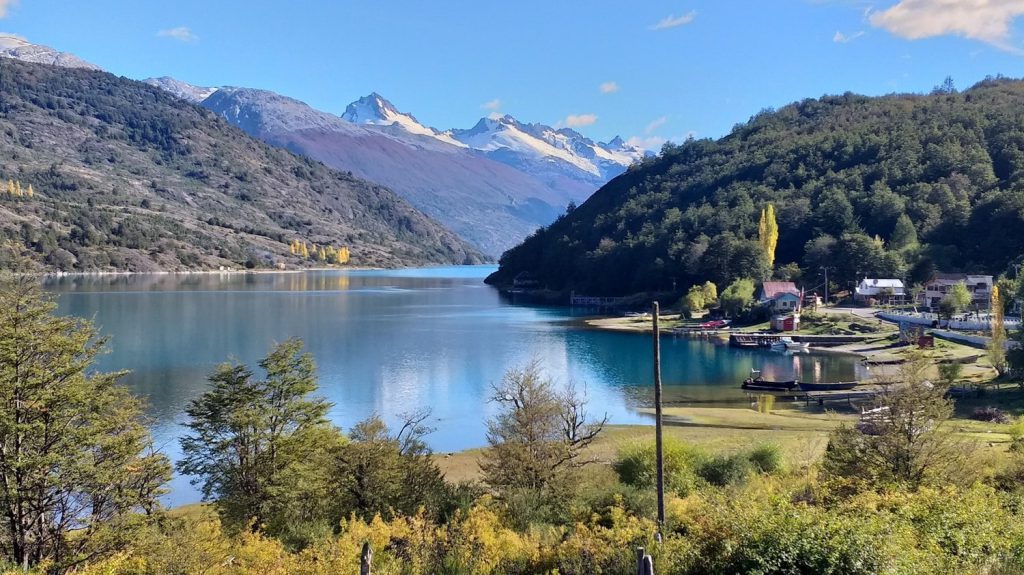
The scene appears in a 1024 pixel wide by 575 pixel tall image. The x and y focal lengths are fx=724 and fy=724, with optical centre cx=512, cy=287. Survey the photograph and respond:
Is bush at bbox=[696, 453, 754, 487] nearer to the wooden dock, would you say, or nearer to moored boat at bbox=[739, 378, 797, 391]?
the wooden dock

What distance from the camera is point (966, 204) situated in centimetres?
13188

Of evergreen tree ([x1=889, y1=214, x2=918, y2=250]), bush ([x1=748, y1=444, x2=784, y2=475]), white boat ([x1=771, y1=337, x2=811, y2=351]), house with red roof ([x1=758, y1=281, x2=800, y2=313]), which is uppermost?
evergreen tree ([x1=889, y1=214, x2=918, y2=250])

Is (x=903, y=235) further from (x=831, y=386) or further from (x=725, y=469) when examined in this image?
(x=725, y=469)

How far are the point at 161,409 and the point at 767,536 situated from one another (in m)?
49.0

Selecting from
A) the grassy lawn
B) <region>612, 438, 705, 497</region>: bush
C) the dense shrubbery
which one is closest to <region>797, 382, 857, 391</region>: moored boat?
the grassy lawn

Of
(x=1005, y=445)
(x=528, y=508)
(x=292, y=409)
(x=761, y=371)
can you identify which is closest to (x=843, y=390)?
(x=761, y=371)

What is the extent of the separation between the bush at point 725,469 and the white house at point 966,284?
3522 inches

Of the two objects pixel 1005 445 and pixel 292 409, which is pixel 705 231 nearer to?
pixel 1005 445

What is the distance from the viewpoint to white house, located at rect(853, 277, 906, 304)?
11425cm

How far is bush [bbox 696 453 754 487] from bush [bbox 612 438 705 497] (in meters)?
0.43

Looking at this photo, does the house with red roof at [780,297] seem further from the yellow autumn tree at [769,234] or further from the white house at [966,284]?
the yellow autumn tree at [769,234]

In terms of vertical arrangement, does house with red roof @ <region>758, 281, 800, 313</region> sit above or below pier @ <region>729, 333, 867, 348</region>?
above

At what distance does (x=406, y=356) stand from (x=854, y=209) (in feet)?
350

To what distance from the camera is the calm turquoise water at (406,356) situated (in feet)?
191
